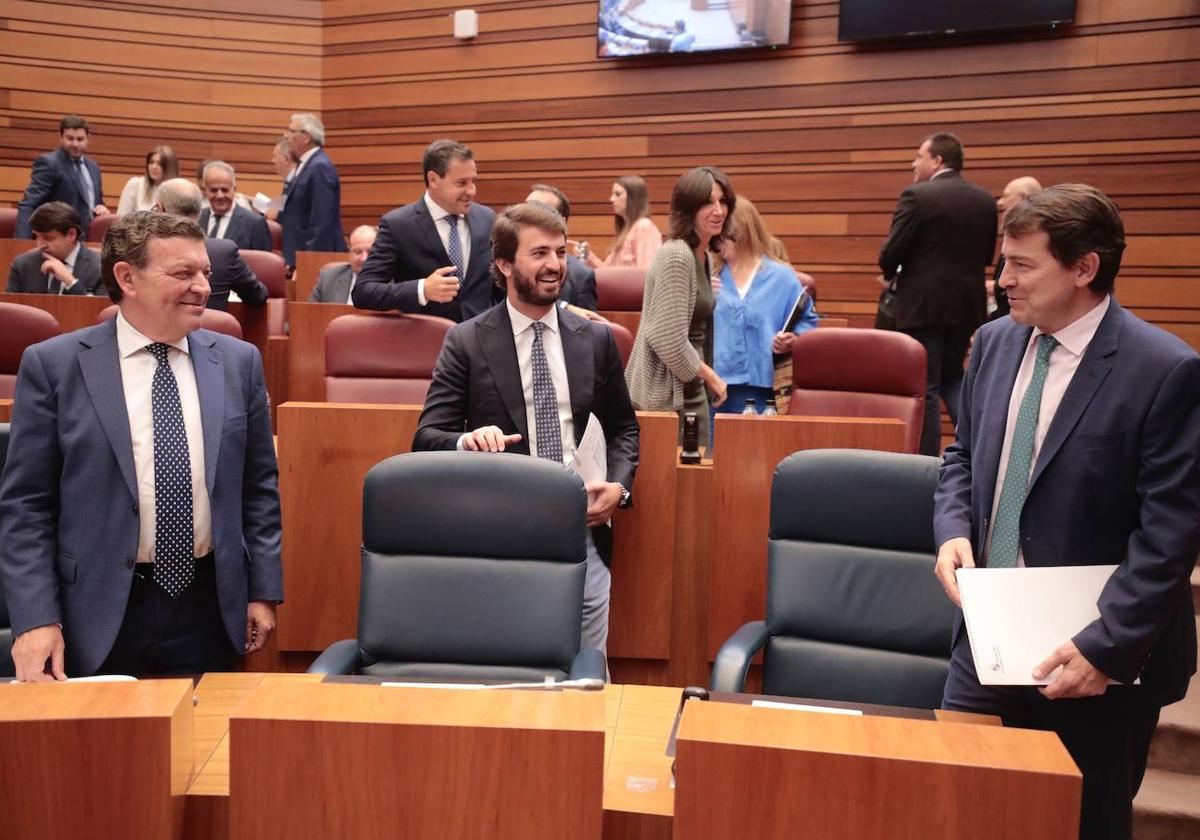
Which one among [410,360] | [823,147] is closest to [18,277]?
[410,360]

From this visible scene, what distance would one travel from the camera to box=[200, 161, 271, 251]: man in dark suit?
5.75m

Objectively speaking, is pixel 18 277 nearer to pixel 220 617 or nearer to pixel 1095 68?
pixel 220 617

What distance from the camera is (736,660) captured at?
1913mm

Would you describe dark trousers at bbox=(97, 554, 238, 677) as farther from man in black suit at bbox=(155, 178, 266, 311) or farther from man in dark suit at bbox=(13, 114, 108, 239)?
man in dark suit at bbox=(13, 114, 108, 239)

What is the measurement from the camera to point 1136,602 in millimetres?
1449

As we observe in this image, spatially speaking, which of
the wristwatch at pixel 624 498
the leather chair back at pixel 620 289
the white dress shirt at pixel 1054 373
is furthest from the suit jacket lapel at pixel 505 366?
the leather chair back at pixel 620 289

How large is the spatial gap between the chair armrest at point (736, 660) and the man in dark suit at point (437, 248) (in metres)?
1.68

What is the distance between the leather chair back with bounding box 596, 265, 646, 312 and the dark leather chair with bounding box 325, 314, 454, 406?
1170 mm

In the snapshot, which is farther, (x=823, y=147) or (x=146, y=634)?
(x=823, y=147)

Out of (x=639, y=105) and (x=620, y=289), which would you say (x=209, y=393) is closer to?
(x=620, y=289)

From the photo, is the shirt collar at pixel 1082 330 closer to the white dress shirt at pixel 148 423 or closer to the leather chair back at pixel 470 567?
the leather chair back at pixel 470 567

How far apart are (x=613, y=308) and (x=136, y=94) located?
196 inches

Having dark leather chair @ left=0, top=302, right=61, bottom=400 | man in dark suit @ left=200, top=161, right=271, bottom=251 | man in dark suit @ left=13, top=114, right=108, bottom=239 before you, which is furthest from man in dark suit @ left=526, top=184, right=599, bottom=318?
man in dark suit @ left=13, top=114, right=108, bottom=239

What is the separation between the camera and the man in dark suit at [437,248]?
11.2 feet
